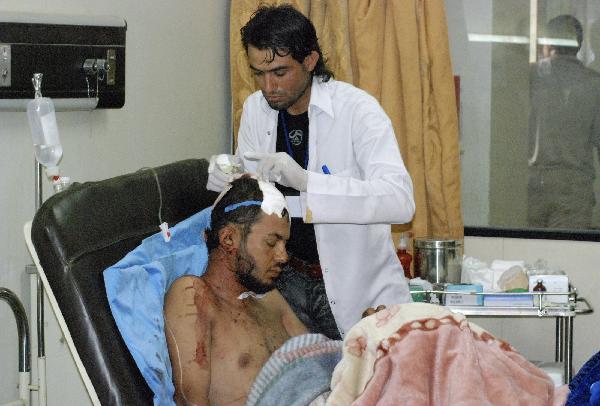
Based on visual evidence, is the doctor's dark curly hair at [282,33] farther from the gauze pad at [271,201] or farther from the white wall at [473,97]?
the white wall at [473,97]

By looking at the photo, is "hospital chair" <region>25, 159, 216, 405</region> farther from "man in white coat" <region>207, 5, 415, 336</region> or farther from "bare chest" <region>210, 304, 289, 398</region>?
"man in white coat" <region>207, 5, 415, 336</region>

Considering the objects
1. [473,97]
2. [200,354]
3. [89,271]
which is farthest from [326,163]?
[473,97]

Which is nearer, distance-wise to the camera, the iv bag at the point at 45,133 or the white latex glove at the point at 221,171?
the iv bag at the point at 45,133

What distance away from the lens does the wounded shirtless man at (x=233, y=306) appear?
2211 mm

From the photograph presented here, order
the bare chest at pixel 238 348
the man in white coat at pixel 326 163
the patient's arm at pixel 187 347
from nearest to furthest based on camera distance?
the patient's arm at pixel 187 347
the bare chest at pixel 238 348
the man in white coat at pixel 326 163

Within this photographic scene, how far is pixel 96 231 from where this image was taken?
219 centimetres

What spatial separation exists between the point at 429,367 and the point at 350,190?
815mm

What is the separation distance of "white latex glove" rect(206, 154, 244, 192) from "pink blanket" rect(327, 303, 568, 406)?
0.68 metres

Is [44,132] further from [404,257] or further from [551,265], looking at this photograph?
[551,265]

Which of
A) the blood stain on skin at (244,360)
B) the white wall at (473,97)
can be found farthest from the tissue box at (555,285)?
the blood stain on skin at (244,360)

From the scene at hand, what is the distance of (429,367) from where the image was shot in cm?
199

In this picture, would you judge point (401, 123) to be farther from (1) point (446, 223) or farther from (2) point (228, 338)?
(2) point (228, 338)

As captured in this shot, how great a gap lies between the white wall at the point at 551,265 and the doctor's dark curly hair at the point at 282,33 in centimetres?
182

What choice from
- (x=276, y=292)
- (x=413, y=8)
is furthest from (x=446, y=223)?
(x=276, y=292)
